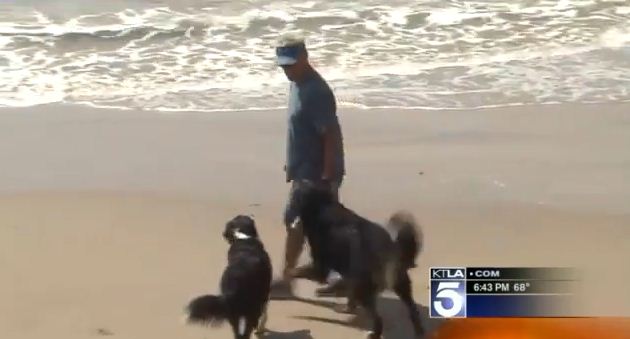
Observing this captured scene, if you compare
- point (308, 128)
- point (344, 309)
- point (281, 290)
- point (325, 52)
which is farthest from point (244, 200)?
point (325, 52)

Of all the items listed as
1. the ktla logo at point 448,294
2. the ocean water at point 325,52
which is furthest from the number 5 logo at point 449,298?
the ocean water at point 325,52

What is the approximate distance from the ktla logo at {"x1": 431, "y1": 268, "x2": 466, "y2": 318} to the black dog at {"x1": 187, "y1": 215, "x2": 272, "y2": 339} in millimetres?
785

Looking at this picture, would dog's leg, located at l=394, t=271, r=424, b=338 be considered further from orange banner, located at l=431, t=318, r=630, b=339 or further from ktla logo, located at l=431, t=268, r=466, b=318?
orange banner, located at l=431, t=318, r=630, b=339

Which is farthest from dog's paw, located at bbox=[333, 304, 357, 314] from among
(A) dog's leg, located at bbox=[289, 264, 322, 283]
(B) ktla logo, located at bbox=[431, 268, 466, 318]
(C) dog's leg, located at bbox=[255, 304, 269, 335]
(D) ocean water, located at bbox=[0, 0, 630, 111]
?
(D) ocean water, located at bbox=[0, 0, 630, 111]

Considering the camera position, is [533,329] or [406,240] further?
[406,240]

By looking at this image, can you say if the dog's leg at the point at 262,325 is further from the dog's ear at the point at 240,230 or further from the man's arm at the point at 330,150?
the man's arm at the point at 330,150

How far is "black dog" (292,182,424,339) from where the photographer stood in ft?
15.0

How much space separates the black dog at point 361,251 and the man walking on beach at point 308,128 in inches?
6.9

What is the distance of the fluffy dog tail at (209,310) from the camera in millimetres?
4492

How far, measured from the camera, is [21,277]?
5.28m

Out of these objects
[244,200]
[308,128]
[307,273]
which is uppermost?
[308,128]

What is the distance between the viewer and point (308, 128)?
5035 mm

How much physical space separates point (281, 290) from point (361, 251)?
755 mm

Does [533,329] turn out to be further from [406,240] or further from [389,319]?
[389,319]
